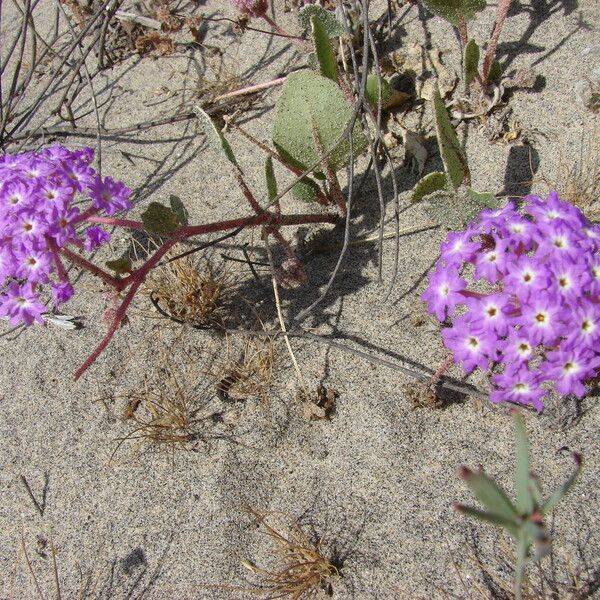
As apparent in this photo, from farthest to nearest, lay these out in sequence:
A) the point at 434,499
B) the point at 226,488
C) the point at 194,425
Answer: the point at 194,425, the point at 226,488, the point at 434,499

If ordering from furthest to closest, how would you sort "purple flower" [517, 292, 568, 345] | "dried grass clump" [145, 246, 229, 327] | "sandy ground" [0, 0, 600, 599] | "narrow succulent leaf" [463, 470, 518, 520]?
"dried grass clump" [145, 246, 229, 327] → "sandy ground" [0, 0, 600, 599] → "purple flower" [517, 292, 568, 345] → "narrow succulent leaf" [463, 470, 518, 520]

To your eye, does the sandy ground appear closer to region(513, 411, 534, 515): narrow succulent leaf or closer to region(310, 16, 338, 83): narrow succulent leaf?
region(310, 16, 338, 83): narrow succulent leaf

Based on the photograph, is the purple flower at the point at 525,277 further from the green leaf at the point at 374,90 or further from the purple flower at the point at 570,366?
the green leaf at the point at 374,90

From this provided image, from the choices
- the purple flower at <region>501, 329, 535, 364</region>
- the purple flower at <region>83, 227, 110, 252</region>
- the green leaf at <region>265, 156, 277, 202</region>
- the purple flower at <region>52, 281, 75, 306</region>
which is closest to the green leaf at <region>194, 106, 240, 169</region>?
Answer: the green leaf at <region>265, 156, 277, 202</region>

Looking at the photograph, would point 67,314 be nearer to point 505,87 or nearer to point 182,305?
point 182,305

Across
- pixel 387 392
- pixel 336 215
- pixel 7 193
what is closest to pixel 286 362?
pixel 387 392

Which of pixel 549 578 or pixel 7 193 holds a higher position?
pixel 7 193
